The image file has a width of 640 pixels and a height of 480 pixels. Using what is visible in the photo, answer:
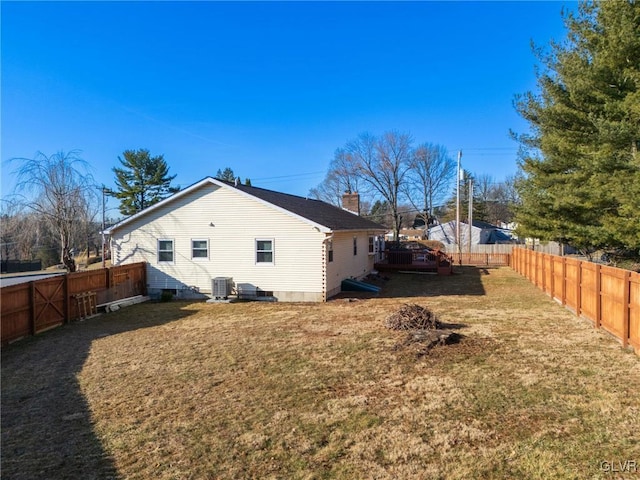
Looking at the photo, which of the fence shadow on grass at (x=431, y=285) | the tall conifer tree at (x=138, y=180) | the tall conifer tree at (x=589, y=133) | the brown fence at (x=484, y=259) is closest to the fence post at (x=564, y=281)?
the tall conifer tree at (x=589, y=133)

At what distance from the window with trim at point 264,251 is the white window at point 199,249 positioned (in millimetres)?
2060

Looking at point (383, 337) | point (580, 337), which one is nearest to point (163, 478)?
point (383, 337)

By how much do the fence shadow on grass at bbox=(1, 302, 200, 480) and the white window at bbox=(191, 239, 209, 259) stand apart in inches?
220

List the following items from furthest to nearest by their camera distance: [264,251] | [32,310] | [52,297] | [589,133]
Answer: [264,251] → [589,133] → [52,297] → [32,310]

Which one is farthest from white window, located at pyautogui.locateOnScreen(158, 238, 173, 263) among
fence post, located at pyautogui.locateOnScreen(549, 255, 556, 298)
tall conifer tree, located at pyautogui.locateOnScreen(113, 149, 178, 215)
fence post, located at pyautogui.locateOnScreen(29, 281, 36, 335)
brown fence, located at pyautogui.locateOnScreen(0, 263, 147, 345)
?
tall conifer tree, located at pyautogui.locateOnScreen(113, 149, 178, 215)

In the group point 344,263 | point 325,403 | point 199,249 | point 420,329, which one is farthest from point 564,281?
point 199,249

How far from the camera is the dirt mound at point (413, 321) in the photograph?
29.0 feet

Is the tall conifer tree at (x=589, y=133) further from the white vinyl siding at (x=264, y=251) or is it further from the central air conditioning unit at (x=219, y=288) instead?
the central air conditioning unit at (x=219, y=288)

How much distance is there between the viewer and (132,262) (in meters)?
15.8

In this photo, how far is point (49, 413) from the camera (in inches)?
203

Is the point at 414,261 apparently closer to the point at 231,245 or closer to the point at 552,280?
the point at 552,280

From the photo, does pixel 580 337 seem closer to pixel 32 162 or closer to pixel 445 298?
pixel 445 298

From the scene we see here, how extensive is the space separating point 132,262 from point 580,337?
49.4 ft

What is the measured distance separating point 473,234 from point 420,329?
4032 cm
